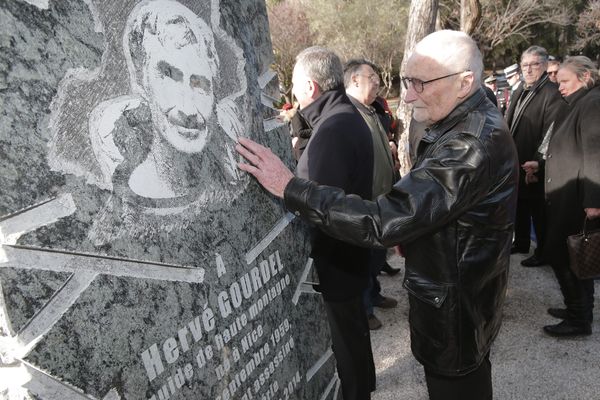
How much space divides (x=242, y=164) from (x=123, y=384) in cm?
84

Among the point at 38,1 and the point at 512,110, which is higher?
the point at 38,1

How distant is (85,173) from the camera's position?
1.19 metres

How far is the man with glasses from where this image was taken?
4.61 metres

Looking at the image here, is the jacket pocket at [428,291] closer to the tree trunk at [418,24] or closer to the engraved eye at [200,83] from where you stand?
the engraved eye at [200,83]

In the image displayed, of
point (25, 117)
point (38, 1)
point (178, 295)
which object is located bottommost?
point (178, 295)

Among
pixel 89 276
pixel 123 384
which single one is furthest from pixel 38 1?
pixel 123 384

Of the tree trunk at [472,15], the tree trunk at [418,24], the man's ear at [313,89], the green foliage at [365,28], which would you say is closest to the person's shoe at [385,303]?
the man's ear at [313,89]

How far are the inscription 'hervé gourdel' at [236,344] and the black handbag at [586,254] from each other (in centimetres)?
230

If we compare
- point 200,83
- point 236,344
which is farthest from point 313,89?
point 236,344

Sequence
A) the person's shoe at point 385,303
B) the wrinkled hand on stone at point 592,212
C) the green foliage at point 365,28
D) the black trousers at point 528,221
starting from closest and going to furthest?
the wrinkled hand on stone at point 592,212, the person's shoe at point 385,303, the black trousers at point 528,221, the green foliage at point 365,28

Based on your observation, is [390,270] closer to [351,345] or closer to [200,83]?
[351,345]

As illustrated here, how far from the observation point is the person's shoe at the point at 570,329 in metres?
3.54

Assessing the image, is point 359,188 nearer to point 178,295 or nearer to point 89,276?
point 178,295

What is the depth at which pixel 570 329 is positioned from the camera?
140 inches
